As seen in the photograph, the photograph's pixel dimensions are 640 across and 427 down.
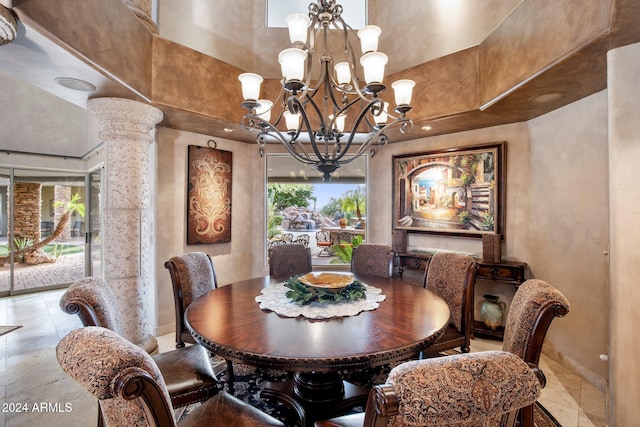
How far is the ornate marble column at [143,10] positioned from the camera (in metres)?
2.67

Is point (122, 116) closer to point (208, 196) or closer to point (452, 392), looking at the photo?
point (208, 196)

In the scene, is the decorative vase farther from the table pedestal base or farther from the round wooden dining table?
the table pedestal base

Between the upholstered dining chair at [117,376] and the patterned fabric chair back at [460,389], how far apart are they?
66 cm

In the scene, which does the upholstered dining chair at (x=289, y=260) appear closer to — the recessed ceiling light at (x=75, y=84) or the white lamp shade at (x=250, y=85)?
the white lamp shade at (x=250, y=85)

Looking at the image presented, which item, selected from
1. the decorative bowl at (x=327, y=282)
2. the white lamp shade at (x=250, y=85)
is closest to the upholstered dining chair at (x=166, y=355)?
the decorative bowl at (x=327, y=282)

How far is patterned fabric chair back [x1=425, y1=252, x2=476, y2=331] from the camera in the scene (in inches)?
93.1

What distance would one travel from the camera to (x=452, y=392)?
0.73m

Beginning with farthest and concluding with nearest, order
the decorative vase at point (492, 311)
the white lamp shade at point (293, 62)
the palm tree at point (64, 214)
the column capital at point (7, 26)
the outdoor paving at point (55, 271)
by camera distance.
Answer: the palm tree at point (64, 214), the outdoor paving at point (55, 271), the decorative vase at point (492, 311), the white lamp shade at point (293, 62), the column capital at point (7, 26)

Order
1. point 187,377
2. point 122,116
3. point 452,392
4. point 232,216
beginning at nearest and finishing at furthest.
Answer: point 452,392
point 187,377
point 122,116
point 232,216

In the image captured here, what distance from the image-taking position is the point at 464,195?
3.77 metres

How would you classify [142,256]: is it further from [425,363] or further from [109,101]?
[425,363]

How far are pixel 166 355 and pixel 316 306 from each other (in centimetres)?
98

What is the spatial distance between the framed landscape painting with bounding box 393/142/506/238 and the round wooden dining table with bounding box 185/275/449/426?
1694 mm

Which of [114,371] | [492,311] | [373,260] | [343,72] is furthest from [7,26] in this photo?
[492,311]
